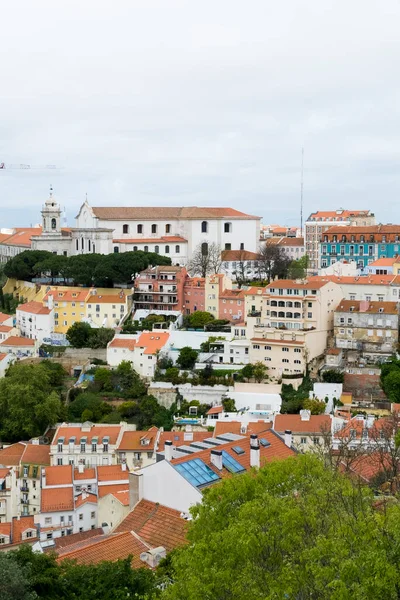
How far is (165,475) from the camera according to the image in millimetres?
17438

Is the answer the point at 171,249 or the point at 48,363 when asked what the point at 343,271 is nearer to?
the point at 171,249

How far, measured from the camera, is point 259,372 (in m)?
34.7

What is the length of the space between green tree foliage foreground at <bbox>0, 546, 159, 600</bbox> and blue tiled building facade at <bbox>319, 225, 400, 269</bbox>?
133 feet

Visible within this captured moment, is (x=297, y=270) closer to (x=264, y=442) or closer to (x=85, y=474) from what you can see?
(x=85, y=474)

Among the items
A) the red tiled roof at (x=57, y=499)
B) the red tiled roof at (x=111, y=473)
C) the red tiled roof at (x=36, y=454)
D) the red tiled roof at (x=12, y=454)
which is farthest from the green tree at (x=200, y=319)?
the red tiled roof at (x=57, y=499)

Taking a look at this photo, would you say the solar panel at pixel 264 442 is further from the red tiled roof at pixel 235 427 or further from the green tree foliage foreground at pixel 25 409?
the green tree foliage foreground at pixel 25 409

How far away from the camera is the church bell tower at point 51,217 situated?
5375cm

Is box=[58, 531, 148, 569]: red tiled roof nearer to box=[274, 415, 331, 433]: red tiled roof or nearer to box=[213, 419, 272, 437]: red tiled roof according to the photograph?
box=[213, 419, 272, 437]: red tiled roof

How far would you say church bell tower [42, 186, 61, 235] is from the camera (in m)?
53.8

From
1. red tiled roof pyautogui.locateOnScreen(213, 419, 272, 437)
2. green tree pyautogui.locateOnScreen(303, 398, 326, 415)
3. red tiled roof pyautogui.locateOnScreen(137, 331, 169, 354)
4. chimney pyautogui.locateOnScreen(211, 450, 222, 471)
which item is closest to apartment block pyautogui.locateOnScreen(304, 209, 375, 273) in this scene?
red tiled roof pyautogui.locateOnScreen(137, 331, 169, 354)

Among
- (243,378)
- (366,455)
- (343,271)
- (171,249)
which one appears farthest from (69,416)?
(171,249)

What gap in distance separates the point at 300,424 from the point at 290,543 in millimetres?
18931

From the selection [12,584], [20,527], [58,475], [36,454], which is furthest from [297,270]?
[12,584]

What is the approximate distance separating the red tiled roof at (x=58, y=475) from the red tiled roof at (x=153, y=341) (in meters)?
10.6
